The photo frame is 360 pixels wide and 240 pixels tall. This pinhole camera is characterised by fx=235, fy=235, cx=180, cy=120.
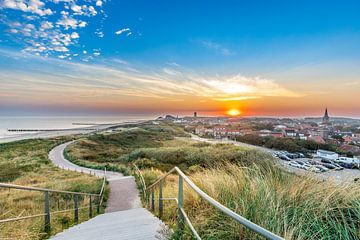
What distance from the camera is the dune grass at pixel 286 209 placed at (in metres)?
2.14

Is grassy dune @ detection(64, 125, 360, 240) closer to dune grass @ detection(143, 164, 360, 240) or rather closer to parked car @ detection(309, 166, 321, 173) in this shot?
dune grass @ detection(143, 164, 360, 240)

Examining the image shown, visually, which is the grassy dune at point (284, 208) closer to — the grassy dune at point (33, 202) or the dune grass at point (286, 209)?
the dune grass at point (286, 209)

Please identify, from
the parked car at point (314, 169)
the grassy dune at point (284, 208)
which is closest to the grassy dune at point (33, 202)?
the grassy dune at point (284, 208)

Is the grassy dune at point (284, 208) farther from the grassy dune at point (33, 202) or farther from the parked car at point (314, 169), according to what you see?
the grassy dune at point (33, 202)

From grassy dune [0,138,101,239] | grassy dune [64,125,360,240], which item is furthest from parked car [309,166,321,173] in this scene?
grassy dune [0,138,101,239]

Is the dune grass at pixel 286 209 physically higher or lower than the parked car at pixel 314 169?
lower

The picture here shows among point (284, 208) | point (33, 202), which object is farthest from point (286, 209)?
point (33, 202)

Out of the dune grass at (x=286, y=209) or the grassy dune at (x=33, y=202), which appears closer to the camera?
the dune grass at (x=286, y=209)

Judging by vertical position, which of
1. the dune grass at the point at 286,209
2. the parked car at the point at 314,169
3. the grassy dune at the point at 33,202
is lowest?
the grassy dune at the point at 33,202

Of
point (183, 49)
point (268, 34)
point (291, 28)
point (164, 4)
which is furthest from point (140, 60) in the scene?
point (291, 28)

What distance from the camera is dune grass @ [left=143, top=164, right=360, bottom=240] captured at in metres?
2.14

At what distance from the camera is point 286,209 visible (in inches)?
98.8

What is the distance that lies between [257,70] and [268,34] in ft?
12.6

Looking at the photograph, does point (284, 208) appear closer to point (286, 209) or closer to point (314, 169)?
point (286, 209)
